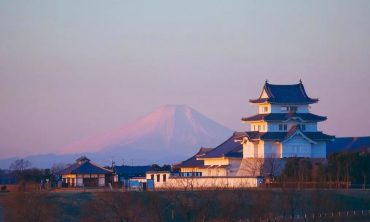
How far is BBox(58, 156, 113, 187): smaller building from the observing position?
59594 mm

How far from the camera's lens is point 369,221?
44.0 meters

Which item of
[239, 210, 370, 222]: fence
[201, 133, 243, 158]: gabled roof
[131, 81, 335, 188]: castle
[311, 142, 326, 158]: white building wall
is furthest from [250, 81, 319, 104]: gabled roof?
[239, 210, 370, 222]: fence

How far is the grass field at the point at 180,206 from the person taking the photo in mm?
39156

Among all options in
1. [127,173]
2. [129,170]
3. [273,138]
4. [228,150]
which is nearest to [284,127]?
[273,138]

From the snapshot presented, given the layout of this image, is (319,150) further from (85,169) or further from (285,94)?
(85,169)

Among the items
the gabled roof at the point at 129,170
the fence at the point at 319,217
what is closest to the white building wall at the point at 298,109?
the gabled roof at the point at 129,170

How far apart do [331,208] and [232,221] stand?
4829 mm

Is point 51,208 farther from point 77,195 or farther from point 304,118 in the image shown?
point 304,118

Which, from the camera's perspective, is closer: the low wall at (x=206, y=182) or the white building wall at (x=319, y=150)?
the low wall at (x=206, y=182)

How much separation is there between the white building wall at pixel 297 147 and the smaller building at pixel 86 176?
10.8 metres

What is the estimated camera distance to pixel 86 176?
59.9 metres

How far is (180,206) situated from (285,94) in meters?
21.4

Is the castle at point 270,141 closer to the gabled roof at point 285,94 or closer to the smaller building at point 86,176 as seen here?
the gabled roof at point 285,94

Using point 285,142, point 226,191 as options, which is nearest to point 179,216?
point 226,191
